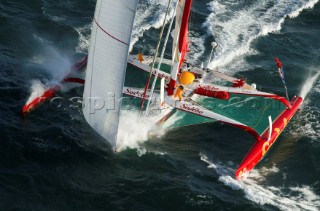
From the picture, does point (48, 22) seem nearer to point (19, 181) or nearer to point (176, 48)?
point (176, 48)

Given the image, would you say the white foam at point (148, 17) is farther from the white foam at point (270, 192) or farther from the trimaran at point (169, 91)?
the white foam at point (270, 192)

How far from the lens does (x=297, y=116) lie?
21719mm

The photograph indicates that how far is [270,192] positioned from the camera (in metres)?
16.8

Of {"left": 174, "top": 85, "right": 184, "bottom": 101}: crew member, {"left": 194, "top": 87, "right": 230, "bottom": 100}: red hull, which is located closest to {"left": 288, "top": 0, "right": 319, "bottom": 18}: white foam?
{"left": 194, "top": 87, "right": 230, "bottom": 100}: red hull

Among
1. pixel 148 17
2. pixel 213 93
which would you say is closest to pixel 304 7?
pixel 148 17

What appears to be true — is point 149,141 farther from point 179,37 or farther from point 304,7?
point 304,7

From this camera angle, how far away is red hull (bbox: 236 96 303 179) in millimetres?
17547

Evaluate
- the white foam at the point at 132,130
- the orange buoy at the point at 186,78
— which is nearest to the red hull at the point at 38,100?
the white foam at the point at 132,130

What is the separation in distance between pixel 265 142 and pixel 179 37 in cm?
486

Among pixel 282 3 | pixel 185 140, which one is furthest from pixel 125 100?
pixel 282 3

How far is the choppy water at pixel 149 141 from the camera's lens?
15.8 metres

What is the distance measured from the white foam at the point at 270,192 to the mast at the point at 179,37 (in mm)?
3661

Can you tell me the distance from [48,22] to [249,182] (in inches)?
531

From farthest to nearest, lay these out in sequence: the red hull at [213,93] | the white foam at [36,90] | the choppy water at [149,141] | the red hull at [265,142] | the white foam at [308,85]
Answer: the white foam at [308,85] → the red hull at [213,93] → the white foam at [36,90] → the red hull at [265,142] → the choppy water at [149,141]
